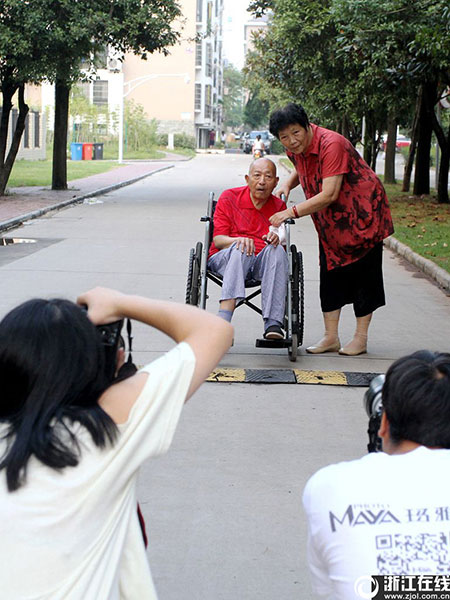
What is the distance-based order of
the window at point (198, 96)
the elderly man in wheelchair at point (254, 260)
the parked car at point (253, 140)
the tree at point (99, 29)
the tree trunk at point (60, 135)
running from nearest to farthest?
the elderly man in wheelchair at point (254, 260) → the tree at point (99, 29) → the tree trunk at point (60, 135) → the parked car at point (253, 140) → the window at point (198, 96)

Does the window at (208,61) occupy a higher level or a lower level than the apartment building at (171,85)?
higher

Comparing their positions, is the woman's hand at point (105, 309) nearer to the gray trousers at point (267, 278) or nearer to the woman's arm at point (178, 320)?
the woman's arm at point (178, 320)

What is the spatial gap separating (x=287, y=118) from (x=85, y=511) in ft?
15.5

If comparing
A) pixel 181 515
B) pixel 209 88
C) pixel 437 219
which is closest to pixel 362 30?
pixel 437 219

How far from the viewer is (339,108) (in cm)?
2780

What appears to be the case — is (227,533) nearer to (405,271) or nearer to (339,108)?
(405,271)

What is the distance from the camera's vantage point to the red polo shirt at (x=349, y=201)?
22.0 ft

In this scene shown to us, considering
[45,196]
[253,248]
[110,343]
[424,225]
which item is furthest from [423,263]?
[45,196]

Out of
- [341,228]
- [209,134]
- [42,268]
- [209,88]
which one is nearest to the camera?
[341,228]

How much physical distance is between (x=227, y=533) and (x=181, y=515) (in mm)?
278

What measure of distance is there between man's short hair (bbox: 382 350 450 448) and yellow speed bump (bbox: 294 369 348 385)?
4.31 m

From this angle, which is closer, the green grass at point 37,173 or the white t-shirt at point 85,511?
the white t-shirt at point 85,511

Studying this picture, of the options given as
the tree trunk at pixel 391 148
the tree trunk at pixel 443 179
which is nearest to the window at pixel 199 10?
the tree trunk at pixel 391 148

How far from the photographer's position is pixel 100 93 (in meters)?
84.7
